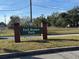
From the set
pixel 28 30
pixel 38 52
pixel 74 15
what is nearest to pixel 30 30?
pixel 28 30

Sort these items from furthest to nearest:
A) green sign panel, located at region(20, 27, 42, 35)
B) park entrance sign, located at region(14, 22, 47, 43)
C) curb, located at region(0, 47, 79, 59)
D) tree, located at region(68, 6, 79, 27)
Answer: tree, located at region(68, 6, 79, 27), green sign panel, located at region(20, 27, 42, 35), park entrance sign, located at region(14, 22, 47, 43), curb, located at region(0, 47, 79, 59)

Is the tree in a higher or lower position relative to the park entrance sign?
higher

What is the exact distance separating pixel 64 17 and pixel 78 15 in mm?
6632

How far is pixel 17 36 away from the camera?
17.8m

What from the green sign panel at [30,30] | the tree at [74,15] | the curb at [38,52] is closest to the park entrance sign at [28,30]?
the green sign panel at [30,30]

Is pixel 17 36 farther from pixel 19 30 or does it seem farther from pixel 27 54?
pixel 27 54

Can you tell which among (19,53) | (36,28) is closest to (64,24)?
(36,28)

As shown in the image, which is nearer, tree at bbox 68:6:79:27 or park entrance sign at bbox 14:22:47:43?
park entrance sign at bbox 14:22:47:43

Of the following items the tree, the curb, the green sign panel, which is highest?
the tree

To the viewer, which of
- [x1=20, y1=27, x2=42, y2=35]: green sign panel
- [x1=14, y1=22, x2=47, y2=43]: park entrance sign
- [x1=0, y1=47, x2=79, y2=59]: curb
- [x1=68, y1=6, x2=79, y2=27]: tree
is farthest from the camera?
[x1=68, y1=6, x2=79, y2=27]: tree

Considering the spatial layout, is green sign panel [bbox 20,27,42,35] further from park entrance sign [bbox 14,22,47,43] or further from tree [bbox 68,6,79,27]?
tree [bbox 68,6,79,27]

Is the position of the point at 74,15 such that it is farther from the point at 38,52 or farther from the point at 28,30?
the point at 38,52

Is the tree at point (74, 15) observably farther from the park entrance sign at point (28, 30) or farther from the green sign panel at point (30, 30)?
the green sign panel at point (30, 30)

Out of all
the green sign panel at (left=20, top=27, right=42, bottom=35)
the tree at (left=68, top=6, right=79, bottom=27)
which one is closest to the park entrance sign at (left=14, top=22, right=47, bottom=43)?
the green sign panel at (left=20, top=27, right=42, bottom=35)
